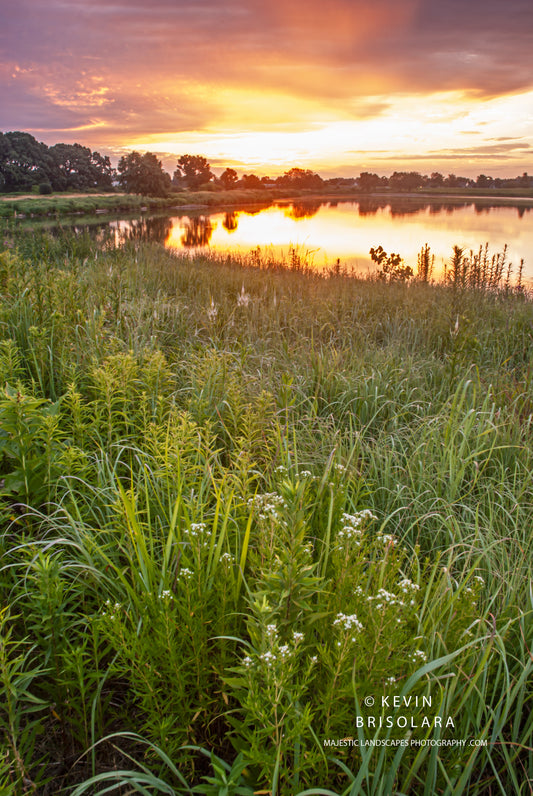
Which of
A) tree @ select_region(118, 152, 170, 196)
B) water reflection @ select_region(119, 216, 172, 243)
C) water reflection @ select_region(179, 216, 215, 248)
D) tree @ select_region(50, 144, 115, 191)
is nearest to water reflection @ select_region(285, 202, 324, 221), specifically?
water reflection @ select_region(179, 216, 215, 248)

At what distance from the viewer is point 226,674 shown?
155cm

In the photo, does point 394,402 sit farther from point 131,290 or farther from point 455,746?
point 131,290

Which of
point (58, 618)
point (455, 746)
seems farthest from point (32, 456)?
point (455, 746)

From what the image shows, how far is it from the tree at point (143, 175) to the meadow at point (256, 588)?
69.9m

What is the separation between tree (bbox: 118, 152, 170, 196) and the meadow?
229ft

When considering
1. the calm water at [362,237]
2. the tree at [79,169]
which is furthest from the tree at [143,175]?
the calm water at [362,237]

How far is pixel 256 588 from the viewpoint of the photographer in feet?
5.67

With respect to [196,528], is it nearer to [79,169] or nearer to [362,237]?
[362,237]

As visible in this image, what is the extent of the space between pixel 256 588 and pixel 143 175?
244ft

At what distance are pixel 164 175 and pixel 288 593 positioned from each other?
76777 mm

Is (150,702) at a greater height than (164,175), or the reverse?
(164,175)

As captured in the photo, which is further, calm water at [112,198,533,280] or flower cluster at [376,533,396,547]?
calm water at [112,198,533,280]

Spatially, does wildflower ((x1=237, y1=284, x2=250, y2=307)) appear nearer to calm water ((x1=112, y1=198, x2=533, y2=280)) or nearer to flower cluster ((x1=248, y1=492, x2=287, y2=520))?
flower cluster ((x1=248, y1=492, x2=287, y2=520))

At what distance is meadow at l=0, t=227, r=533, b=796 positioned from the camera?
50.9 inches
